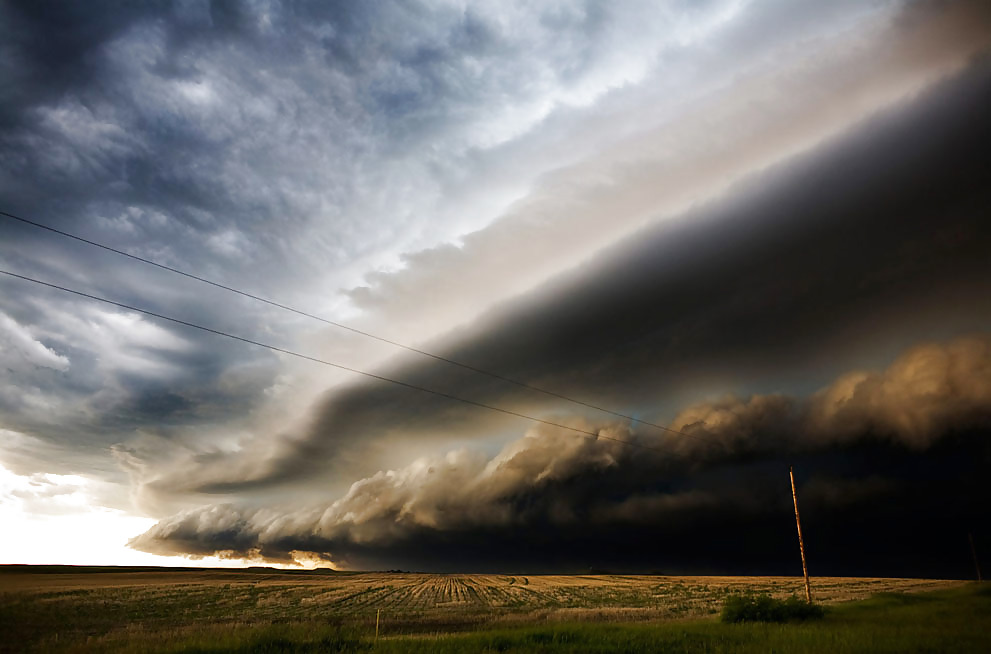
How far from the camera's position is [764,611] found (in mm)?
40125

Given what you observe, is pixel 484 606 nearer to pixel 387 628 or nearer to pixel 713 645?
pixel 387 628

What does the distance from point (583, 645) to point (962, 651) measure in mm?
16693

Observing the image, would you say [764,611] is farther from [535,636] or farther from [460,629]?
[460,629]

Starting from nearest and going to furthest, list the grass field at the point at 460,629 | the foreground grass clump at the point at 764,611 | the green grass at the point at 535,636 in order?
the green grass at the point at 535,636 < the grass field at the point at 460,629 < the foreground grass clump at the point at 764,611

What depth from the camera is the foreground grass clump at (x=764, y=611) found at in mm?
39656

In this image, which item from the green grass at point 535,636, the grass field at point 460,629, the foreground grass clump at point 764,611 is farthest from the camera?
the foreground grass clump at point 764,611

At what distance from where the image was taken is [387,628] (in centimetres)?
4228

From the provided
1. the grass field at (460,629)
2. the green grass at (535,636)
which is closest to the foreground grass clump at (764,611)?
the grass field at (460,629)

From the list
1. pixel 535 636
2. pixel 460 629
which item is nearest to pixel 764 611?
pixel 535 636

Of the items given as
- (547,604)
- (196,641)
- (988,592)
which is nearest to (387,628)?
(196,641)

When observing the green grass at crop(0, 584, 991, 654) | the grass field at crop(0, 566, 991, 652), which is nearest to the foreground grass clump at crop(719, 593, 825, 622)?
the grass field at crop(0, 566, 991, 652)

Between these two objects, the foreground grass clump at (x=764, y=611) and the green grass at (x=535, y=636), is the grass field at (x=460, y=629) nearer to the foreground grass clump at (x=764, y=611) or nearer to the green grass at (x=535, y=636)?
the green grass at (x=535, y=636)

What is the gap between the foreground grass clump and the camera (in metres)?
39.7

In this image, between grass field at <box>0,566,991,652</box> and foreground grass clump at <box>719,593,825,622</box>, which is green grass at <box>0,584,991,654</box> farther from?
foreground grass clump at <box>719,593,825,622</box>
